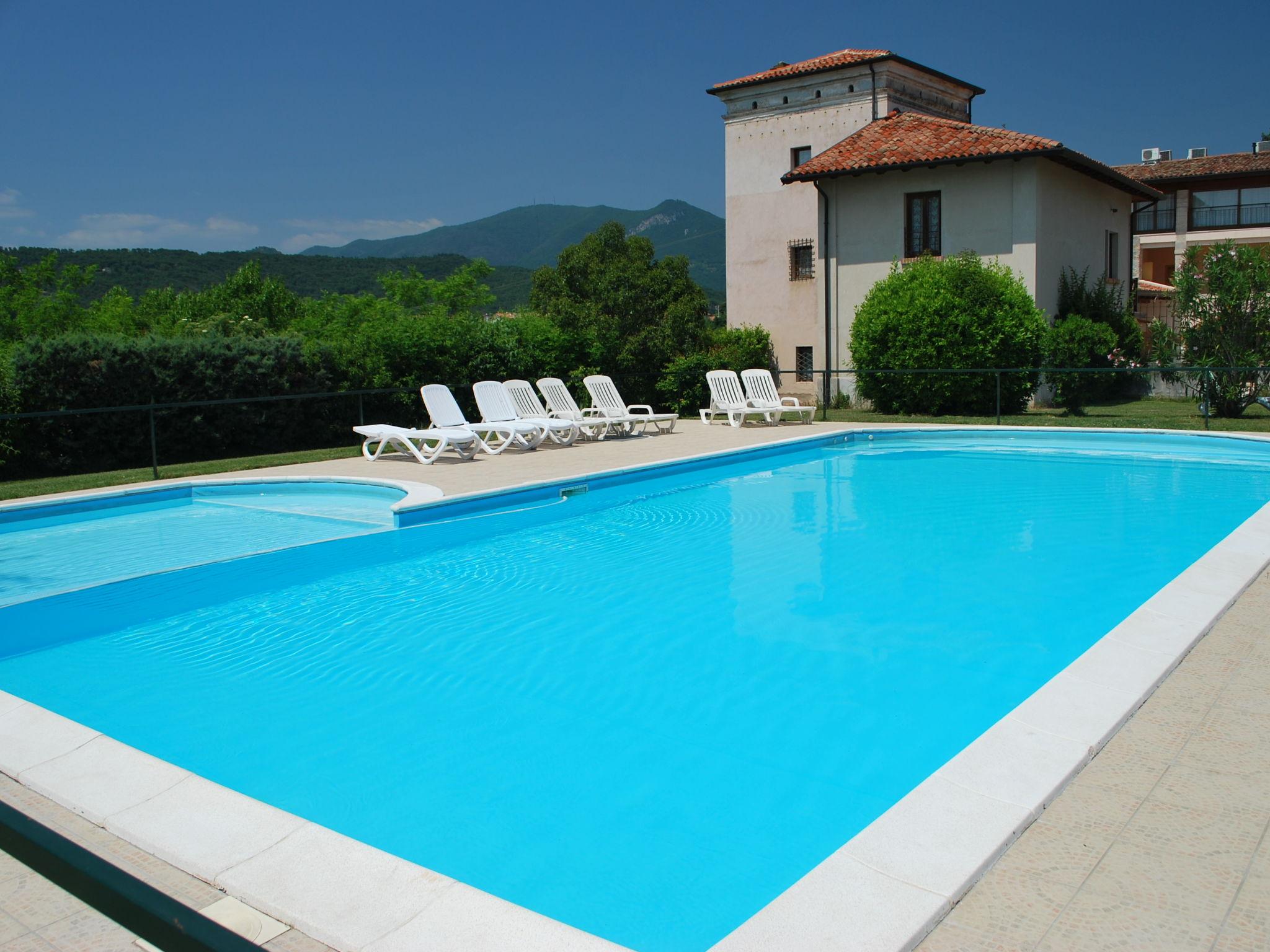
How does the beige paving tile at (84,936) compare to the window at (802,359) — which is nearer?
the beige paving tile at (84,936)

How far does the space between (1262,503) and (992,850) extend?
8666 mm

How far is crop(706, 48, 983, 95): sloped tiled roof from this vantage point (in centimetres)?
2564

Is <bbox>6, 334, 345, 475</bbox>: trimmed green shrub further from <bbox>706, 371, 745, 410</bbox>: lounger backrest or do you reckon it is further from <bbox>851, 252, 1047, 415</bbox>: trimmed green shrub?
<bbox>851, 252, 1047, 415</bbox>: trimmed green shrub

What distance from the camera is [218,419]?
1482 cm

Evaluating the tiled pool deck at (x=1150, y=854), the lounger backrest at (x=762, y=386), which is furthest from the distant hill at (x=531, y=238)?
the tiled pool deck at (x=1150, y=854)

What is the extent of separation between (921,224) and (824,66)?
6.75 meters

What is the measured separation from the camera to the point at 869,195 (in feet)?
74.8

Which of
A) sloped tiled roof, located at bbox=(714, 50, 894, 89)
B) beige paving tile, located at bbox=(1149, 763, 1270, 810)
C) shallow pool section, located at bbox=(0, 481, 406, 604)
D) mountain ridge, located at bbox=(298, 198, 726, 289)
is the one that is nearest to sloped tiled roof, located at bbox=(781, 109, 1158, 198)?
sloped tiled roof, located at bbox=(714, 50, 894, 89)

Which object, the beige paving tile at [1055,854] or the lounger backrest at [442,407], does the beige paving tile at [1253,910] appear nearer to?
the beige paving tile at [1055,854]

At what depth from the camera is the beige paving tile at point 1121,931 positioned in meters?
2.27

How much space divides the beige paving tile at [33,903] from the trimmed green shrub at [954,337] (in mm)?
17594

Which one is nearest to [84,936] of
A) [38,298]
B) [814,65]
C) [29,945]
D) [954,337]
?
[29,945]

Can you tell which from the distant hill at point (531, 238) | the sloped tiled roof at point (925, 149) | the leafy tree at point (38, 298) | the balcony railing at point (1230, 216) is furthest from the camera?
the distant hill at point (531, 238)

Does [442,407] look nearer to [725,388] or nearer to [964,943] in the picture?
[725,388]
